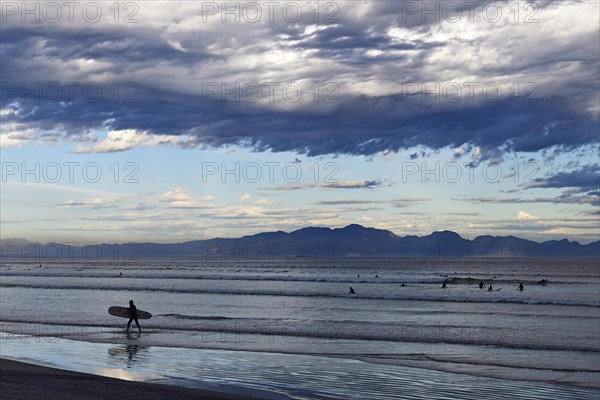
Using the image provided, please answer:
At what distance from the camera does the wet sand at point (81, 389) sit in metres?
17.0

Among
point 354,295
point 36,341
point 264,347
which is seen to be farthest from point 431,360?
point 354,295

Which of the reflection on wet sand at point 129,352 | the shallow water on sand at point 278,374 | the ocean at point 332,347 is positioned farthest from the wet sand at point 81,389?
the reflection on wet sand at point 129,352

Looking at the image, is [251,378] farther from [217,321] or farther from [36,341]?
[217,321]

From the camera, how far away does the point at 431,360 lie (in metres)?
26.1

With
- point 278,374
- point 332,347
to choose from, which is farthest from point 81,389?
point 332,347

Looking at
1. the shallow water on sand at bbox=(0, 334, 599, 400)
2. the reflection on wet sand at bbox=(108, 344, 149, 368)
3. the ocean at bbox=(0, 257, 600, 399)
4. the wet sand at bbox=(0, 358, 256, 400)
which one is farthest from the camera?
the reflection on wet sand at bbox=(108, 344, 149, 368)

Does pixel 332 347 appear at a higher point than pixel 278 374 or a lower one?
lower

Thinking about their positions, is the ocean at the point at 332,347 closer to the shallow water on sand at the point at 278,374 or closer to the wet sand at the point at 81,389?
the shallow water on sand at the point at 278,374

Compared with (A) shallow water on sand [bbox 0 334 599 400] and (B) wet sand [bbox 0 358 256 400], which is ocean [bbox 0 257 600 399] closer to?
(A) shallow water on sand [bbox 0 334 599 400]

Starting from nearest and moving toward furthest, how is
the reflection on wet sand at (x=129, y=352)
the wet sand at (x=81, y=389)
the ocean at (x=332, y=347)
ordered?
the wet sand at (x=81, y=389) < the ocean at (x=332, y=347) < the reflection on wet sand at (x=129, y=352)

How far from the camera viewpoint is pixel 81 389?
59.4 ft

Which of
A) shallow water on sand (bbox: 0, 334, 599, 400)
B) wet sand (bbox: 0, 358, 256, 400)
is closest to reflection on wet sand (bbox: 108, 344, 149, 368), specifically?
shallow water on sand (bbox: 0, 334, 599, 400)

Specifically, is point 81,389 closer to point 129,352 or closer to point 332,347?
point 129,352

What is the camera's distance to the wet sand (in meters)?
17.0
